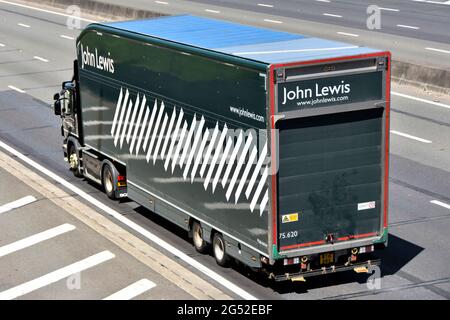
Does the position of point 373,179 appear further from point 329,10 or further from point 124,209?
point 329,10

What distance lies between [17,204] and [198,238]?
17.4 feet

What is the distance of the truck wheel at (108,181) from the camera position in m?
21.6

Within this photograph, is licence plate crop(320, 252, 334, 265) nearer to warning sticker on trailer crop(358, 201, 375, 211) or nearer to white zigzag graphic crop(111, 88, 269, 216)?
warning sticker on trailer crop(358, 201, 375, 211)

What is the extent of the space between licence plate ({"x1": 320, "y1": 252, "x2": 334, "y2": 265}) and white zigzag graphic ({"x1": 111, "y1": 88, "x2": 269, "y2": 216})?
4.34 feet

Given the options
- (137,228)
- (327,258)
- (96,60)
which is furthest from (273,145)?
(96,60)

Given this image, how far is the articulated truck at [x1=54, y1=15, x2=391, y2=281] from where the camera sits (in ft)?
49.7

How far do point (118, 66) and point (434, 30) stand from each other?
25.2 m

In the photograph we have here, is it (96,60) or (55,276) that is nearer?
(55,276)

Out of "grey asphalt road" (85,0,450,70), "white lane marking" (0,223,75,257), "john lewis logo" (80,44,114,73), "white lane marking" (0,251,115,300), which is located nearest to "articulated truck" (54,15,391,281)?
"white lane marking" (0,251,115,300)

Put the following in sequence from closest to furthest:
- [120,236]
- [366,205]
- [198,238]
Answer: [366,205]
[198,238]
[120,236]

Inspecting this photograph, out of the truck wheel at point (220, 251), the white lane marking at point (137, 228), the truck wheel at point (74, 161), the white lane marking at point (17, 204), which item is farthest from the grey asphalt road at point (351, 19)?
the truck wheel at point (220, 251)

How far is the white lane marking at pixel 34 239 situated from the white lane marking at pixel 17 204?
74.4 inches

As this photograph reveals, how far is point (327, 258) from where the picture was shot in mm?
15930

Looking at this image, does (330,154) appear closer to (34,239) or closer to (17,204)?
(34,239)
